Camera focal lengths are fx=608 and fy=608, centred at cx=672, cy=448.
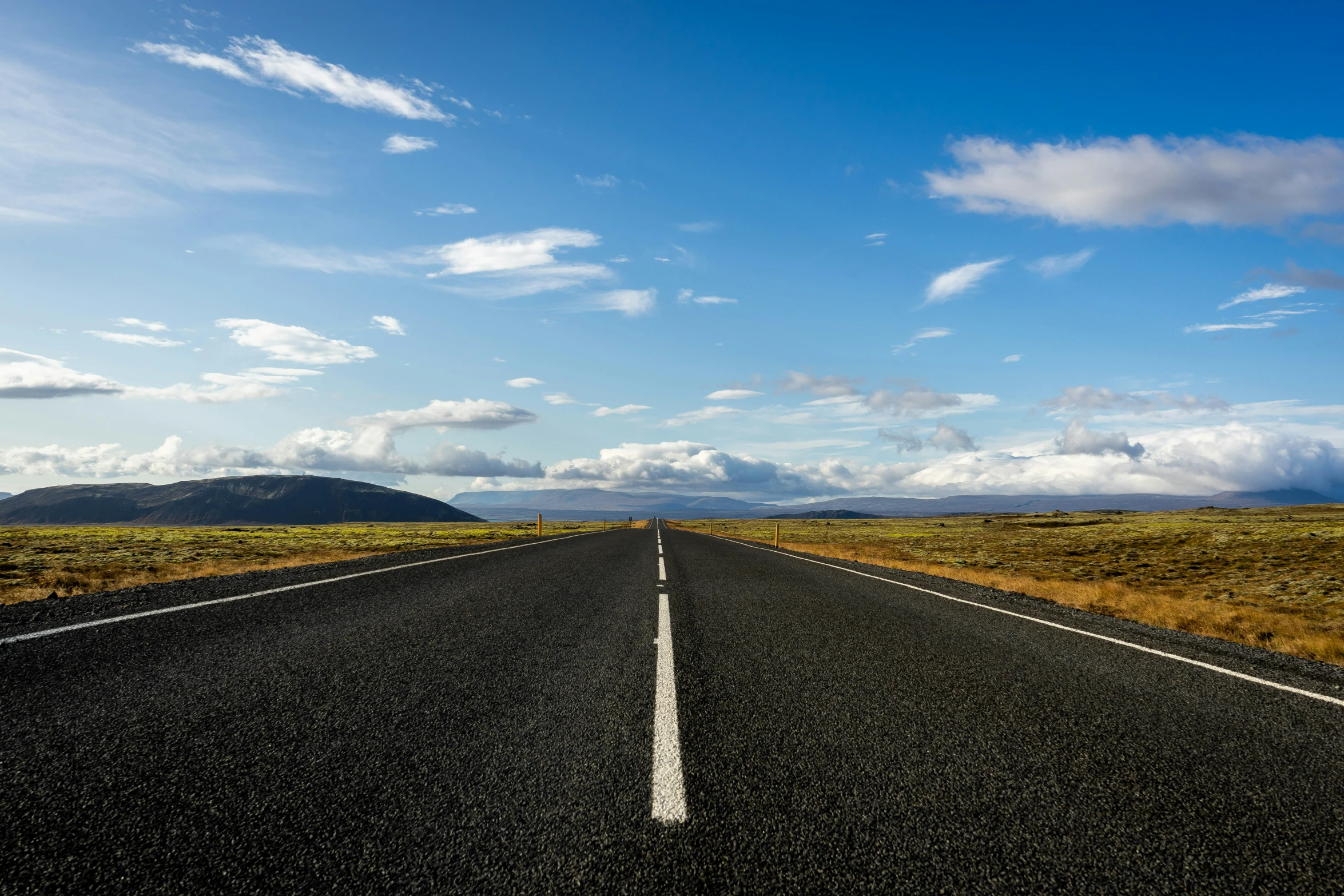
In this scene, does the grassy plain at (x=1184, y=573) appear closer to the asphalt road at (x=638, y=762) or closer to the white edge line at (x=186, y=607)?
the asphalt road at (x=638, y=762)

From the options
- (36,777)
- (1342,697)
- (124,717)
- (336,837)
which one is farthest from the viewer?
(1342,697)

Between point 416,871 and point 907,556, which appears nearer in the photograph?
point 416,871

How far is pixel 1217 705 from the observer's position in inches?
197

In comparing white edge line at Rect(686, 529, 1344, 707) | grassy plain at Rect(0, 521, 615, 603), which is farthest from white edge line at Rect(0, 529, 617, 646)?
white edge line at Rect(686, 529, 1344, 707)

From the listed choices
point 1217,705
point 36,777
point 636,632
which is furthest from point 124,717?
point 1217,705

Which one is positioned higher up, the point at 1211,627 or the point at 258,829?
the point at 258,829

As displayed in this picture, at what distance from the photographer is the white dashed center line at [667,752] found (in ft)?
9.76

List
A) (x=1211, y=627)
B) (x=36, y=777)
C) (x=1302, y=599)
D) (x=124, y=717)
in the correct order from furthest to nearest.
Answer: (x=1302, y=599) → (x=1211, y=627) → (x=124, y=717) → (x=36, y=777)

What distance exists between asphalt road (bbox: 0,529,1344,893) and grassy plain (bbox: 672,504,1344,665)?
4.12 meters

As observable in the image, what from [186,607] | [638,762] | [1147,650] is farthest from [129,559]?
[1147,650]

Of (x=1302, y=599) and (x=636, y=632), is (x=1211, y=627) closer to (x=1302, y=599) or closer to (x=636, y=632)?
(x=636, y=632)

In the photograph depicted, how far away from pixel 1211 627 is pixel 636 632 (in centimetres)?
947

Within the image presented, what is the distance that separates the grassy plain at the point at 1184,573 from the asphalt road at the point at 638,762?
4.12 m

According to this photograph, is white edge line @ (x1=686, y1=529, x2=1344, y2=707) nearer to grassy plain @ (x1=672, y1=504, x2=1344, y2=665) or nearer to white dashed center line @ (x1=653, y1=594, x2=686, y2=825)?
grassy plain @ (x1=672, y1=504, x2=1344, y2=665)
